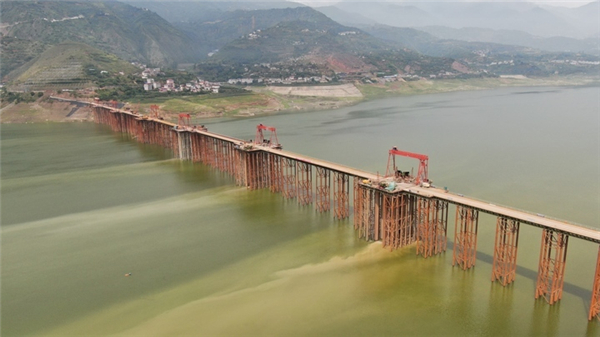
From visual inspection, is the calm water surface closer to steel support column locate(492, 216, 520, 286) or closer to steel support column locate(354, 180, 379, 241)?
steel support column locate(492, 216, 520, 286)

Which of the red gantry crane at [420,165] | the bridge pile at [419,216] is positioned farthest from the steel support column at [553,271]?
the red gantry crane at [420,165]

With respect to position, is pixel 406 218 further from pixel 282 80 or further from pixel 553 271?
pixel 282 80

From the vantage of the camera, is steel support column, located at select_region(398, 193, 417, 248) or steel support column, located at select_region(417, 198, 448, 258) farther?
steel support column, located at select_region(398, 193, 417, 248)

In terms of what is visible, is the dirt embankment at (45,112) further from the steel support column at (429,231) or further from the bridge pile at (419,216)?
the steel support column at (429,231)

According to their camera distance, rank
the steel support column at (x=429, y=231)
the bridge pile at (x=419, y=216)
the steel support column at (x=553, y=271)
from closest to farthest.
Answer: the steel support column at (x=553, y=271), the bridge pile at (x=419, y=216), the steel support column at (x=429, y=231)

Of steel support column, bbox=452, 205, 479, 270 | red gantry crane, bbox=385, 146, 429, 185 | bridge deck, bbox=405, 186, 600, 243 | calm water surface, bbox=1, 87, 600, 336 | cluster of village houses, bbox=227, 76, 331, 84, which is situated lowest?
calm water surface, bbox=1, 87, 600, 336

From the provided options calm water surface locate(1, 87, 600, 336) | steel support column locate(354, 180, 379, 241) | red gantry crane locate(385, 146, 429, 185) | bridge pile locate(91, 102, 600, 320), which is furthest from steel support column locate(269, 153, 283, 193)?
red gantry crane locate(385, 146, 429, 185)
